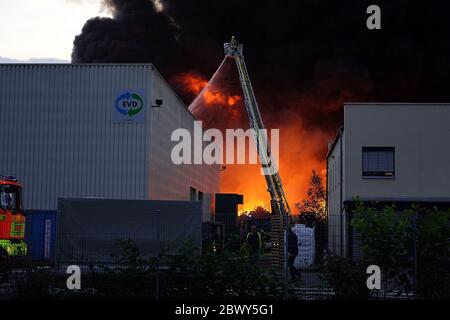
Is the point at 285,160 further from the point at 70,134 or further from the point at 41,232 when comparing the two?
the point at 41,232

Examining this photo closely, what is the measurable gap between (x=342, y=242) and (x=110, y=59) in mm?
44922

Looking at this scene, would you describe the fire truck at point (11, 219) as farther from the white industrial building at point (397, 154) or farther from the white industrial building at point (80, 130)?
the white industrial building at point (397, 154)

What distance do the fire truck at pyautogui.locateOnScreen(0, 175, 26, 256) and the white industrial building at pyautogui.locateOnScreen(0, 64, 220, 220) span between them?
8.27m

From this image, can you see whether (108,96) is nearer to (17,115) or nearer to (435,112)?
(17,115)

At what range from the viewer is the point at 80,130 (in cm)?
2742

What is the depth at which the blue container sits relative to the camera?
21.9m

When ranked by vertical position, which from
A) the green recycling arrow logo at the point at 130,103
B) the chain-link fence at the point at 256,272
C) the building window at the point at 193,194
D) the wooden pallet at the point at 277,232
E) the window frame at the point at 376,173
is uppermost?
the green recycling arrow logo at the point at 130,103

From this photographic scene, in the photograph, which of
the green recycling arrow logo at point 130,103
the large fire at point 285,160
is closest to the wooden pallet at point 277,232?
the green recycling arrow logo at point 130,103

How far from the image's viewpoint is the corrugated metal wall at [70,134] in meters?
26.9

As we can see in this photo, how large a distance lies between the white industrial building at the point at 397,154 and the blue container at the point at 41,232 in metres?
10.9

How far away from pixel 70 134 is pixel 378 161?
40.7ft

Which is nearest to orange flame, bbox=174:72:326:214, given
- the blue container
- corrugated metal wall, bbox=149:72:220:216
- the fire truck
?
corrugated metal wall, bbox=149:72:220:216
